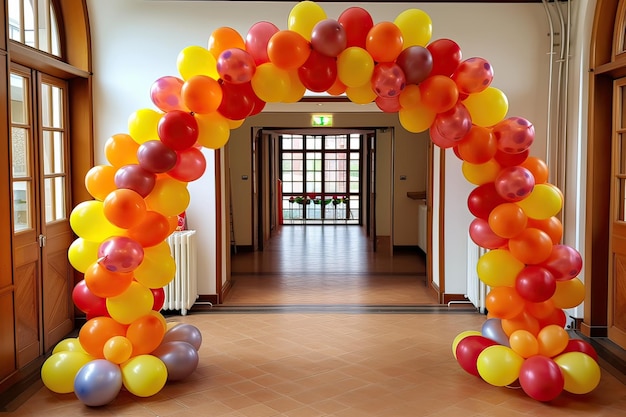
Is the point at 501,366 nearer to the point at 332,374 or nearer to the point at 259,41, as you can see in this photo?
the point at 332,374

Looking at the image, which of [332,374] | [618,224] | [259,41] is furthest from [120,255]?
[618,224]

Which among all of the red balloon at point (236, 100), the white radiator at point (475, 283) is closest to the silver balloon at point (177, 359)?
the red balloon at point (236, 100)

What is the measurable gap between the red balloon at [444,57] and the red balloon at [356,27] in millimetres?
446

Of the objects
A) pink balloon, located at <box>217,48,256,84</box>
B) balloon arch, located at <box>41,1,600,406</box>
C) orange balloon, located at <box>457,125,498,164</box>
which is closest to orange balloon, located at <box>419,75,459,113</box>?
balloon arch, located at <box>41,1,600,406</box>

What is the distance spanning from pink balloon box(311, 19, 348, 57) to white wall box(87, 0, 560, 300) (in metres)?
2.49

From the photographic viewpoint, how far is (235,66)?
405 centimetres

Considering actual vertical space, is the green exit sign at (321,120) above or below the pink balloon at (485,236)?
above

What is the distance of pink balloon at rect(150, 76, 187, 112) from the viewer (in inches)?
170

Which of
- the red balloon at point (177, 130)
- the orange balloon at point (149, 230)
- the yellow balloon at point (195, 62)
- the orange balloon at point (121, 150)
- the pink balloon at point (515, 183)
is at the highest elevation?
the yellow balloon at point (195, 62)

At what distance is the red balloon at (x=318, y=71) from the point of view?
4148mm

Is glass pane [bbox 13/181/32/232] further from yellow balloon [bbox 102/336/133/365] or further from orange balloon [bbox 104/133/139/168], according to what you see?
yellow balloon [bbox 102/336/133/365]

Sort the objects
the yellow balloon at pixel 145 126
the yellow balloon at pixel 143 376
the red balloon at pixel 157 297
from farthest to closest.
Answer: the red balloon at pixel 157 297 → the yellow balloon at pixel 145 126 → the yellow balloon at pixel 143 376

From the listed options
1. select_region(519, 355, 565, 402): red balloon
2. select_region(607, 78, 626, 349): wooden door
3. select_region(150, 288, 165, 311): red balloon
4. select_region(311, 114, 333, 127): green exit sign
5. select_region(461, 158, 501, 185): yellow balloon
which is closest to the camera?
select_region(519, 355, 565, 402): red balloon

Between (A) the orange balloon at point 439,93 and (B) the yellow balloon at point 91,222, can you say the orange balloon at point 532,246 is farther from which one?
(B) the yellow balloon at point 91,222
